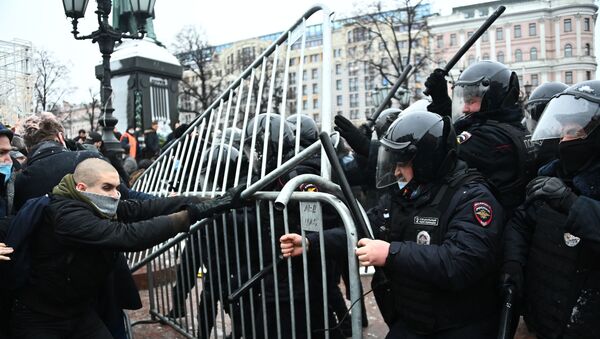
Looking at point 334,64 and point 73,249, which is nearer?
point 73,249

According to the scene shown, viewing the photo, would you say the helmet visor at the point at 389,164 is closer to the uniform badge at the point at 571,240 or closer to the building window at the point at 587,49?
the uniform badge at the point at 571,240

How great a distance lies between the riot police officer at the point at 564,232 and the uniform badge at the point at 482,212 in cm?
18

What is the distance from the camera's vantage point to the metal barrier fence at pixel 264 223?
9.55 ft

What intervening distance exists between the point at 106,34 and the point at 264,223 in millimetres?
5806

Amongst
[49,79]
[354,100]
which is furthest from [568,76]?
[49,79]

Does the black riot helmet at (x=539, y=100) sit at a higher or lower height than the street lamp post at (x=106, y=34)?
lower

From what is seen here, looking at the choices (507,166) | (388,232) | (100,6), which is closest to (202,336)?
(388,232)

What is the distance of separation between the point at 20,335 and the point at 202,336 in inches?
60.8

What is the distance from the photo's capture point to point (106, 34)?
26.0ft

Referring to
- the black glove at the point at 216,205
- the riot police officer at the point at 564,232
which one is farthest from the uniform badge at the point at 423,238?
the black glove at the point at 216,205

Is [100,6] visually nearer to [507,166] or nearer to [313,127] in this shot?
[313,127]

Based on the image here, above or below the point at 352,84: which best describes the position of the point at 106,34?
below

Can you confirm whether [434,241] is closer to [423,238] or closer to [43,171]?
[423,238]

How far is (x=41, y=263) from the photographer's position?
298 centimetres
